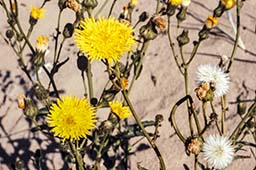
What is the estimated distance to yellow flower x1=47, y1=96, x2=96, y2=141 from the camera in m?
1.20

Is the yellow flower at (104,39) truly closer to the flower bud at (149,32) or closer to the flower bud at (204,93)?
the flower bud at (149,32)

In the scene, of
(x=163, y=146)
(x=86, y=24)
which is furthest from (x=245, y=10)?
(x=86, y=24)

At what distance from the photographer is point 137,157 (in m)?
2.16

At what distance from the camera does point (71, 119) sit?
1207mm

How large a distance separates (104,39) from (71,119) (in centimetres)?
18

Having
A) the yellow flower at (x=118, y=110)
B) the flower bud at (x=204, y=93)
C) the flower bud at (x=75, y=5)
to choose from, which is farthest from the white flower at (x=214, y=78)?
the flower bud at (x=75, y=5)

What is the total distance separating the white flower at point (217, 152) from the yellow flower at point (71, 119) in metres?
0.24

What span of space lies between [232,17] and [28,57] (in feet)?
3.12

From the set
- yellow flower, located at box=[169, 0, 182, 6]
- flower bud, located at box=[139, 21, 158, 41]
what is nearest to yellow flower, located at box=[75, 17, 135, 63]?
flower bud, located at box=[139, 21, 158, 41]

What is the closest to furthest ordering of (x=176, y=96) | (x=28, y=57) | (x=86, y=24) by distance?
(x=86, y=24), (x=176, y=96), (x=28, y=57)

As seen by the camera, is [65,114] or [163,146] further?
[163,146]

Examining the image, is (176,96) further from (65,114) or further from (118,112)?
(65,114)

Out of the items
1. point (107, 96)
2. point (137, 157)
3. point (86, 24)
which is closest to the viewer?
point (86, 24)

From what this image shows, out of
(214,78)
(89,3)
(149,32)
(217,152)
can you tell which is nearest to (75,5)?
(89,3)
